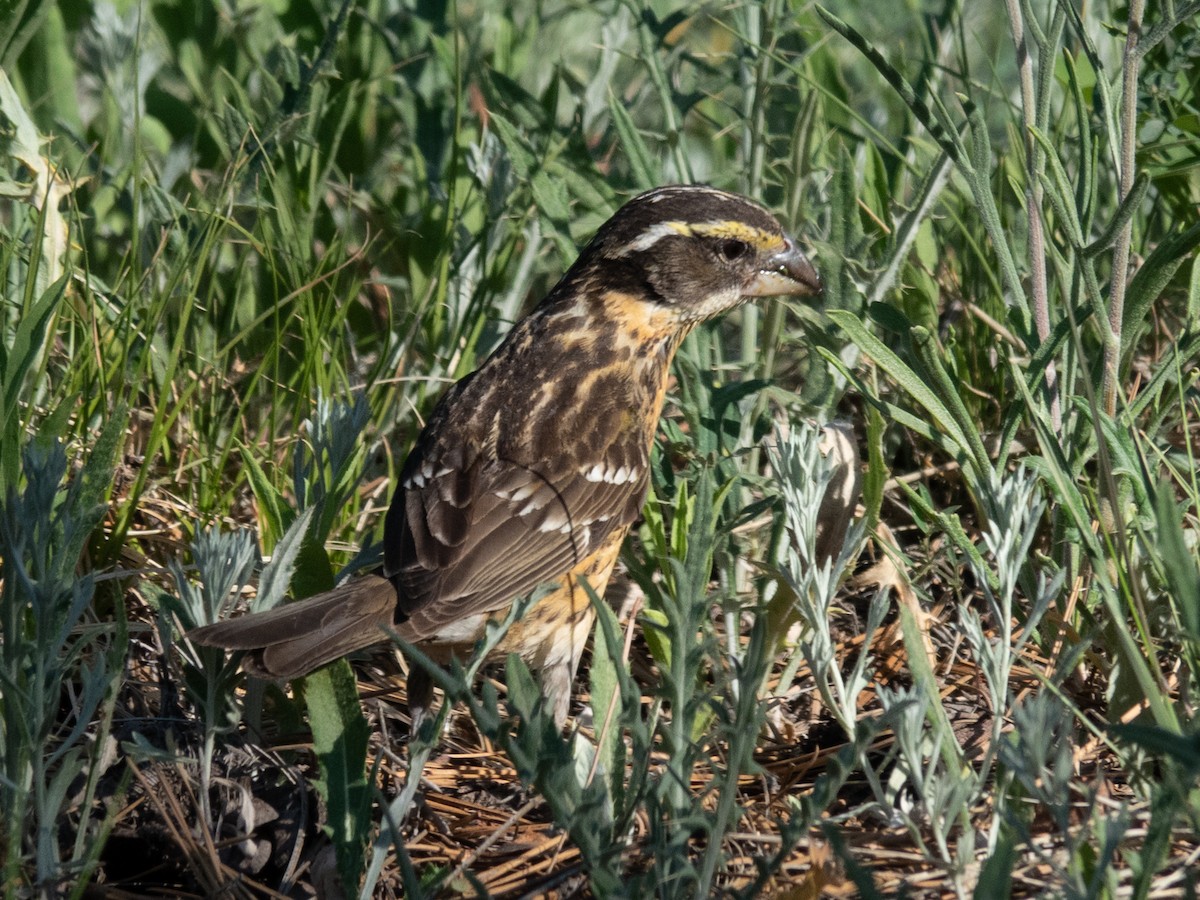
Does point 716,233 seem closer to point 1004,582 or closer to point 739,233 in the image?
point 739,233

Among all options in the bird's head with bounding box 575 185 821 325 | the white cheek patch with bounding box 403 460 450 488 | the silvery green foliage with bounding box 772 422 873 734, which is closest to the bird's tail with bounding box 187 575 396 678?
the white cheek patch with bounding box 403 460 450 488

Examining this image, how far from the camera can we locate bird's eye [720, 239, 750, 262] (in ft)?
15.9

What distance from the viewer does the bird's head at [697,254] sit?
15.7ft

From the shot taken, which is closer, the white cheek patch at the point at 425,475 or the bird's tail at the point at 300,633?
the bird's tail at the point at 300,633

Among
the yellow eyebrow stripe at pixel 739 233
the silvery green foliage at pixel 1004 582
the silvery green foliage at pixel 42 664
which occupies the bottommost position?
the silvery green foliage at pixel 1004 582

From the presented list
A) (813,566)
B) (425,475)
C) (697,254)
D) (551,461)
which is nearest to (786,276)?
(697,254)

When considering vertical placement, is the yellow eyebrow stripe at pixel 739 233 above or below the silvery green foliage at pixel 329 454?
above

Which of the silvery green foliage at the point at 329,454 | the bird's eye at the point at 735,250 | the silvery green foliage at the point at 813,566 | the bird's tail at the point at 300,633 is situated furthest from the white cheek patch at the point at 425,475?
the bird's eye at the point at 735,250

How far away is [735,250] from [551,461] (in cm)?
99

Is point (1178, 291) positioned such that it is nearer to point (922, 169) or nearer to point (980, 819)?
point (922, 169)

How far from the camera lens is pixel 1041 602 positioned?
3.11 metres

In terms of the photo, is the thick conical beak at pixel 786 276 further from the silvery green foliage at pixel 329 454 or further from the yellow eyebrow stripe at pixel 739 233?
the silvery green foliage at pixel 329 454

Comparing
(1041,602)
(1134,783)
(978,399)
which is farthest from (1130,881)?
(978,399)

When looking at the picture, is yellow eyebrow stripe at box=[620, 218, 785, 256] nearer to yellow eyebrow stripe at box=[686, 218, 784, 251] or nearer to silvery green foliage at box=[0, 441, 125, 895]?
yellow eyebrow stripe at box=[686, 218, 784, 251]
